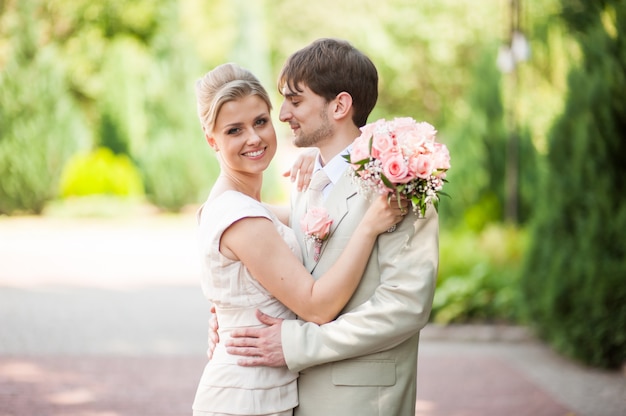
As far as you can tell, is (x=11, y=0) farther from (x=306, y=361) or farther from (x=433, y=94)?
(x=306, y=361)

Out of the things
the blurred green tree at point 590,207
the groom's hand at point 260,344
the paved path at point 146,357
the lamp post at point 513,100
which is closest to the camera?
the groom's hand at point 260,344

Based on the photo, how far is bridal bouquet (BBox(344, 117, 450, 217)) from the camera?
260cm

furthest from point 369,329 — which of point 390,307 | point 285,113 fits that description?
point 285,113

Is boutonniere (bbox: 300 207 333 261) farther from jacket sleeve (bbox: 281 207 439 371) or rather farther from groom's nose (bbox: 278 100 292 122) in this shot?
groom's nose (bbox: 278 100 292 122)

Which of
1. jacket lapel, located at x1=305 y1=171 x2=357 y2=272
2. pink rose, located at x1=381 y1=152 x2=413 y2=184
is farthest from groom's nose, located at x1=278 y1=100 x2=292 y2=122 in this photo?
pink rose, located at x1=381 y1=152 x2=413 y2=184

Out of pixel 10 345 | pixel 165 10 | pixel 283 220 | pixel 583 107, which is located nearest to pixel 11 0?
pixel 165 10

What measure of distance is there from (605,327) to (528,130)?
28.4ft

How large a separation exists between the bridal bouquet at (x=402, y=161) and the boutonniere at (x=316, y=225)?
226mm

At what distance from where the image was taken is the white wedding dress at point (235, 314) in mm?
2900

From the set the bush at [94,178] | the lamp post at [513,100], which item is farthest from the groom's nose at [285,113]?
the bush at [94,178]

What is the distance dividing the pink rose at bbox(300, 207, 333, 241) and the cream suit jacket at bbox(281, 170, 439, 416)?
6 cm

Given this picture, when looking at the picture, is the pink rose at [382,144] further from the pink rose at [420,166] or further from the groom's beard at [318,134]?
the groom's beard at [318,134]

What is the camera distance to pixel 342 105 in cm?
305

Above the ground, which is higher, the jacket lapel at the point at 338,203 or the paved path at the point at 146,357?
the jacket lapel at the point at 338,203
